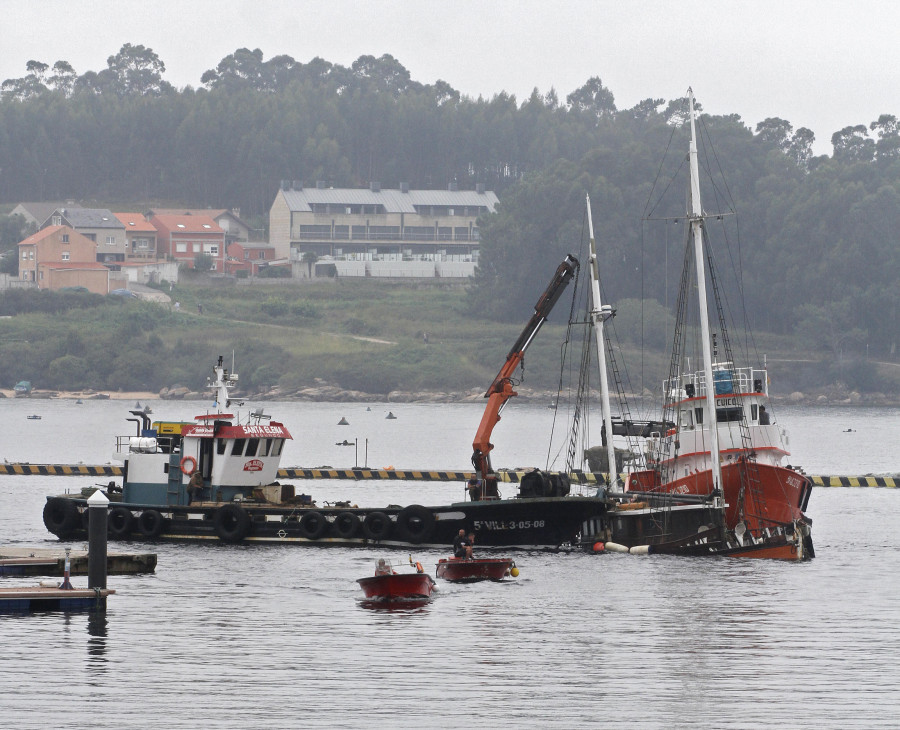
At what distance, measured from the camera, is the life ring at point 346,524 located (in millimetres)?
61594

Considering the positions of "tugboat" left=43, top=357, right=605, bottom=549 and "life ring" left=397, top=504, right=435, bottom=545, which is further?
"tugboat" left=43, top=357, right=605, bottom=549

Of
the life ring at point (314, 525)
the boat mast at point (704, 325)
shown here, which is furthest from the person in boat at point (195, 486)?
the boat mast at point (704, 325)

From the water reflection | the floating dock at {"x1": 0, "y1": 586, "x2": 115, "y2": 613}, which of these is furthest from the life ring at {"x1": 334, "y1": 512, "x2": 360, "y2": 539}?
the water reflection

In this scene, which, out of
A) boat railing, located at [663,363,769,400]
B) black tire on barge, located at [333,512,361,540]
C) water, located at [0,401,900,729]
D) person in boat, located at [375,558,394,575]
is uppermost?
boat railing, located at [663,363,769,400]

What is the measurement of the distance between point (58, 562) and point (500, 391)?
65.9 ft

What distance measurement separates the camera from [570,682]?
37844 mm

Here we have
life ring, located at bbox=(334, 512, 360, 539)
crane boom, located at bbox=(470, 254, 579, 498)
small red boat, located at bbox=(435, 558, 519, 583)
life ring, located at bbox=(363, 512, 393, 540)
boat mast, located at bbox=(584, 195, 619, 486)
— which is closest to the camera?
small red boat, located at bbox=(435, 558, 519, 583)

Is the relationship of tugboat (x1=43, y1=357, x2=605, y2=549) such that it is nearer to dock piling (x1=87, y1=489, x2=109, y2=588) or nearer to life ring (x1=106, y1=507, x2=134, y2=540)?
life ring (x1=106, y1=507, x2=134, y2=540)

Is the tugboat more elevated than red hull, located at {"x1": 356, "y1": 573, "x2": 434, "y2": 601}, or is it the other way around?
the tugboat

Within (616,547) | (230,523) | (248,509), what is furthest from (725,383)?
(230,523)

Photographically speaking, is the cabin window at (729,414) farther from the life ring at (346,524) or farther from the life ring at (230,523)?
the life ring at (230,523)

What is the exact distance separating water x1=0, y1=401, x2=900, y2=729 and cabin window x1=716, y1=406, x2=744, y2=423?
5.86 m

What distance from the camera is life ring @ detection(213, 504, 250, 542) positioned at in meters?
61.5

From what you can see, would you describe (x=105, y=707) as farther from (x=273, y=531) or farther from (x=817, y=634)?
(x=273, y=531)
